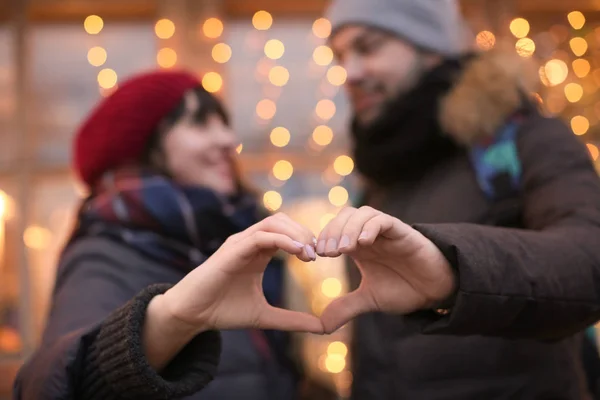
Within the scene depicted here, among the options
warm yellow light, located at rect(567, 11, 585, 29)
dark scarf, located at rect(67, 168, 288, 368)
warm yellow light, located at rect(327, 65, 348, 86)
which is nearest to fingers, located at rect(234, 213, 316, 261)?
dark scarf, located at rect(67, 168, 288, 368)

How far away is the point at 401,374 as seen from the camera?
1.13 m

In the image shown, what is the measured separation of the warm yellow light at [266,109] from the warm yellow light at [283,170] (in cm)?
24

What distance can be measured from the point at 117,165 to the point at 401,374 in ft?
2.29

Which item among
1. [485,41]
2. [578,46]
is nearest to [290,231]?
[485,41]

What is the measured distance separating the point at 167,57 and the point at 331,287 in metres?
1.35

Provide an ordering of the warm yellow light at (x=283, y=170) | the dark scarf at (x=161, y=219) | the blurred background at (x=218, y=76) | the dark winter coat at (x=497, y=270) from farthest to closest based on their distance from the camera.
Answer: the warm yellow light at (x=283, y=170)
the blurred background at (x=218, y=76)
the dark scarf at (x=161, y=219)
the dark winter coat at (x=497, y=270)

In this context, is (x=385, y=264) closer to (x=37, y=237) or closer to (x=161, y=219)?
(x=161, y=219)

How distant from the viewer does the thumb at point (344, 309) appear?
743 millimetres

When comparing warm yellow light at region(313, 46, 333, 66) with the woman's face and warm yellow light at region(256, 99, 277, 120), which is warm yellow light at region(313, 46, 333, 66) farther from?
the woman's face

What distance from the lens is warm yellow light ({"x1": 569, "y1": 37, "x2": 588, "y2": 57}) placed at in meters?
3.19

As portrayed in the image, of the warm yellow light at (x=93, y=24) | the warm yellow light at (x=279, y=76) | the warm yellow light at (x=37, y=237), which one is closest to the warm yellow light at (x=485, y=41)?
the warm yellow light at (x=279, y=76)

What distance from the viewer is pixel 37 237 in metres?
3.21

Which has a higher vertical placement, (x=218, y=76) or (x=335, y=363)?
(x=218, y=76)

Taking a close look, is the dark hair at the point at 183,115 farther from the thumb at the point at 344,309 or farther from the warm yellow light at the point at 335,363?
the warm yellow light at the point at 335,363
